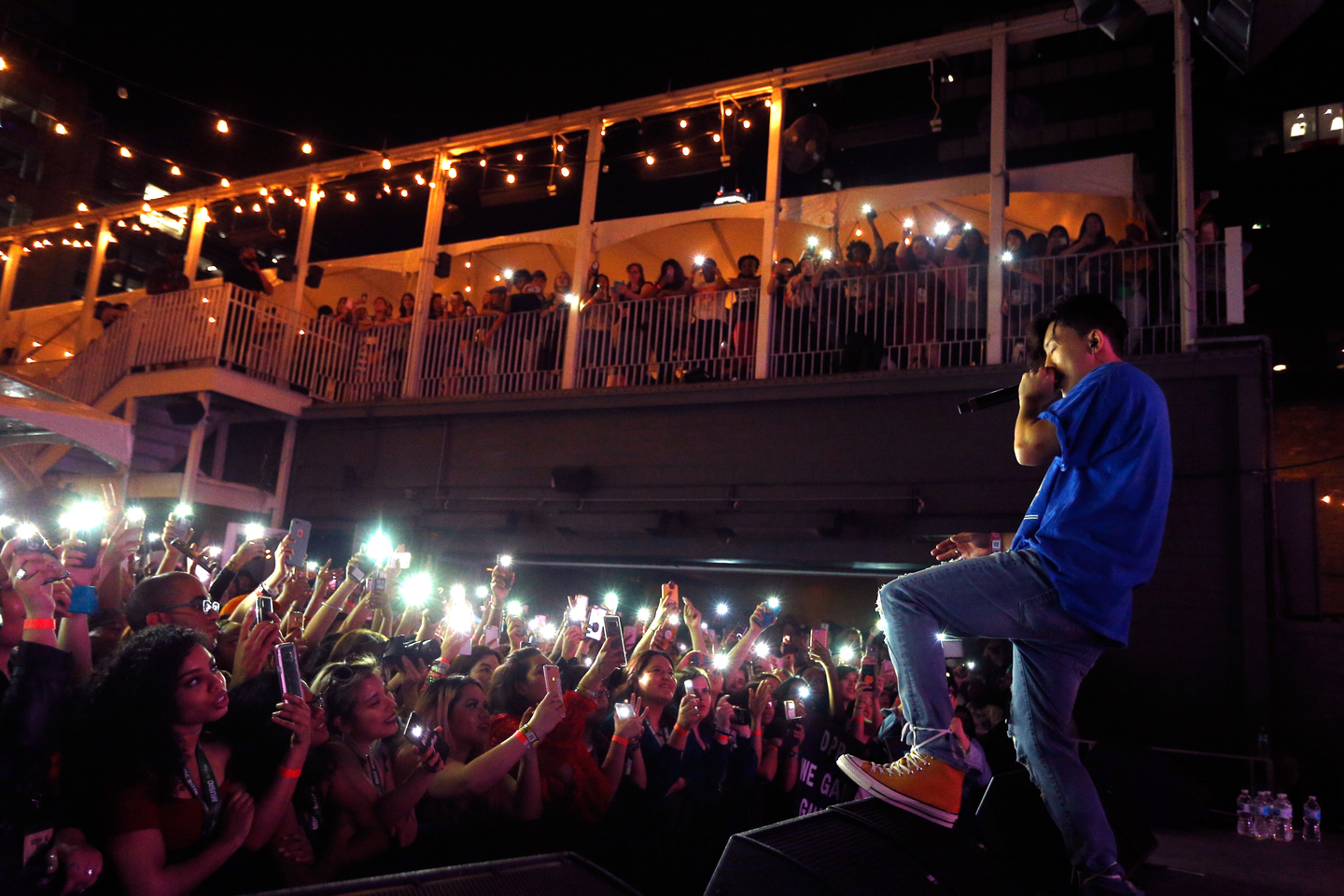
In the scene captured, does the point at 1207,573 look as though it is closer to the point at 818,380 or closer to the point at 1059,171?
the point at 818,380

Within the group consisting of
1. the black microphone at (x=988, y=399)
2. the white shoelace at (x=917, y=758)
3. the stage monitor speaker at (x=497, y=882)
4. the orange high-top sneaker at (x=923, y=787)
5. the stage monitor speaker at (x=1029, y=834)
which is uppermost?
the black microphone at (x=988, y=399)

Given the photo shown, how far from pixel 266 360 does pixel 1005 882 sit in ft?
42.4

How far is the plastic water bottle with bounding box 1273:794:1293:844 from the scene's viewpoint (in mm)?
6273

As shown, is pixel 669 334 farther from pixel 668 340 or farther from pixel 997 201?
pixel 997 201

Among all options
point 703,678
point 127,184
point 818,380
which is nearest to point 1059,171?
point 818,380

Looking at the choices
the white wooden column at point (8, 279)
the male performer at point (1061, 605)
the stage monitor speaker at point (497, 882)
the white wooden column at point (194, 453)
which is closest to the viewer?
the stage monitor speaker at point (497, 882)

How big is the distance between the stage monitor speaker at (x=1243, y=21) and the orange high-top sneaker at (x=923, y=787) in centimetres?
564

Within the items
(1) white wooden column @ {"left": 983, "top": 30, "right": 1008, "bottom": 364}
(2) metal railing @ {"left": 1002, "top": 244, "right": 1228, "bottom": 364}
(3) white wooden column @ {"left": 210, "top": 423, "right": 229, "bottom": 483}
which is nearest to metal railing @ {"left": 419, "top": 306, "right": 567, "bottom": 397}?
(3) white wooden column @ {"left": 210, "top": 423, "right": 229, "bottom": 483}

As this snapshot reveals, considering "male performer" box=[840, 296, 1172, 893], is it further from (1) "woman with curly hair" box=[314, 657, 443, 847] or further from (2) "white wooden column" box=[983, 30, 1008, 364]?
(2) "white wooden column" box=[983, 30, 1008, 364]

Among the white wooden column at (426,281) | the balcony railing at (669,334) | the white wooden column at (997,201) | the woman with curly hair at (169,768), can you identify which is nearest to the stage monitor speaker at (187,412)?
the balcony railing at (669,334)

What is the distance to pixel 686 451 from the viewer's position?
35.3ft

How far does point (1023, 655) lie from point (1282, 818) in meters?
5.31

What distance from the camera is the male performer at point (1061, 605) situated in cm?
264

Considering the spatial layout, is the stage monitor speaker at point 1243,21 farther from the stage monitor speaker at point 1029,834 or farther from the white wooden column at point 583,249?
the white wooden column at point 583,249
